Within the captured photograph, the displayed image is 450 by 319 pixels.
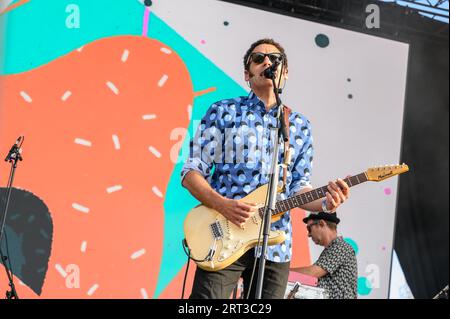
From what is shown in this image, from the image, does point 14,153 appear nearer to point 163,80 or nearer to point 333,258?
point 163,80

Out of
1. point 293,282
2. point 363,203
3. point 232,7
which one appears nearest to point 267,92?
point 293,282

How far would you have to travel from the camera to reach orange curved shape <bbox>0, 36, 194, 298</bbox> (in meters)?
4.55

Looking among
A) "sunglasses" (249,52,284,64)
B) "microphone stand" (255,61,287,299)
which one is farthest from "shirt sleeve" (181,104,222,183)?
"microphone stand" (255,61,287,299)

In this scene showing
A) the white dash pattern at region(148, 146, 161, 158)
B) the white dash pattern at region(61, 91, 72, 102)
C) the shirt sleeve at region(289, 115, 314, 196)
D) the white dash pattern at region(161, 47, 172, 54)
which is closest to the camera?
the shirt sleeve at region(289, 115, 314, 196)

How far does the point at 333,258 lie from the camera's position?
4629 millimetres

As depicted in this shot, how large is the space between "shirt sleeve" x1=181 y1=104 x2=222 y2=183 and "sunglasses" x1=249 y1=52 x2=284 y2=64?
0.94 feet

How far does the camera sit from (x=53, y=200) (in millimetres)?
4555

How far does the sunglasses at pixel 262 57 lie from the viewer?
2654mm

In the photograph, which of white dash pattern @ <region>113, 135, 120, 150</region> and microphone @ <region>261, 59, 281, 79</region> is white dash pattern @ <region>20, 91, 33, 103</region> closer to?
white dash pattern @ <region>113, 135, 120, 150</region>

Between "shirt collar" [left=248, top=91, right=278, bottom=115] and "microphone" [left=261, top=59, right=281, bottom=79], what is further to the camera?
"shirt collar" [left=248, top=91, right=278, bottom=115]

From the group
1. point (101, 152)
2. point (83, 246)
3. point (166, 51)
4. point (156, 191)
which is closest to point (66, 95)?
point (101, 152)

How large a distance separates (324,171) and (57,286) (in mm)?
2446
